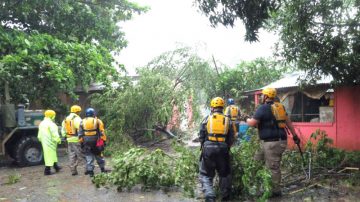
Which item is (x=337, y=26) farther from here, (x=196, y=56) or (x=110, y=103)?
(x=110, y=103)

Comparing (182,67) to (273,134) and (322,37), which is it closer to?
(322,37)

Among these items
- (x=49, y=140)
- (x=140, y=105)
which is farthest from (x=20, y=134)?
(x=140, y=105)

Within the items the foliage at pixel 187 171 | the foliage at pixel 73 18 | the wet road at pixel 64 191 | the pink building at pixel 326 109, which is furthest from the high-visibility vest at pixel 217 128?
the foliage at pixel 73 18

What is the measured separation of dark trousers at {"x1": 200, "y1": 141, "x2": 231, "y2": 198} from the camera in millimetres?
6289

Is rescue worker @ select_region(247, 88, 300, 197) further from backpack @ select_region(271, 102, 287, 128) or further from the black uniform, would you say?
the black uniform

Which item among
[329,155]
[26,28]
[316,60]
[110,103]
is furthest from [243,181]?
[26,28]

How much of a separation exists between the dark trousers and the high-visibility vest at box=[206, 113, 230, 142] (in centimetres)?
9

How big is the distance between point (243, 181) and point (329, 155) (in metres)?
3.36

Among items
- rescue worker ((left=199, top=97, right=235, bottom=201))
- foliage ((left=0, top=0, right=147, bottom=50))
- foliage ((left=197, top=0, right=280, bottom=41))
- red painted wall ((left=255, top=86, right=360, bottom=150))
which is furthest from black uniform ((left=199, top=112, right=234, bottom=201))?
foliage ((left=0, top=0, right=147, bottom=50))

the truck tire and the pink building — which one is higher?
the pink building

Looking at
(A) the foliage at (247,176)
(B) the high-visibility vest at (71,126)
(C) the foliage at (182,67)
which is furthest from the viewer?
(C) the foliage at (182,67)

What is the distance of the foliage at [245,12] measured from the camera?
766 centimetres

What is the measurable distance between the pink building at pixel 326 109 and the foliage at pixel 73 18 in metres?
8.58

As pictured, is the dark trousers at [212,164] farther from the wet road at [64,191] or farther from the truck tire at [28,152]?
the truck tire at [28,152]
